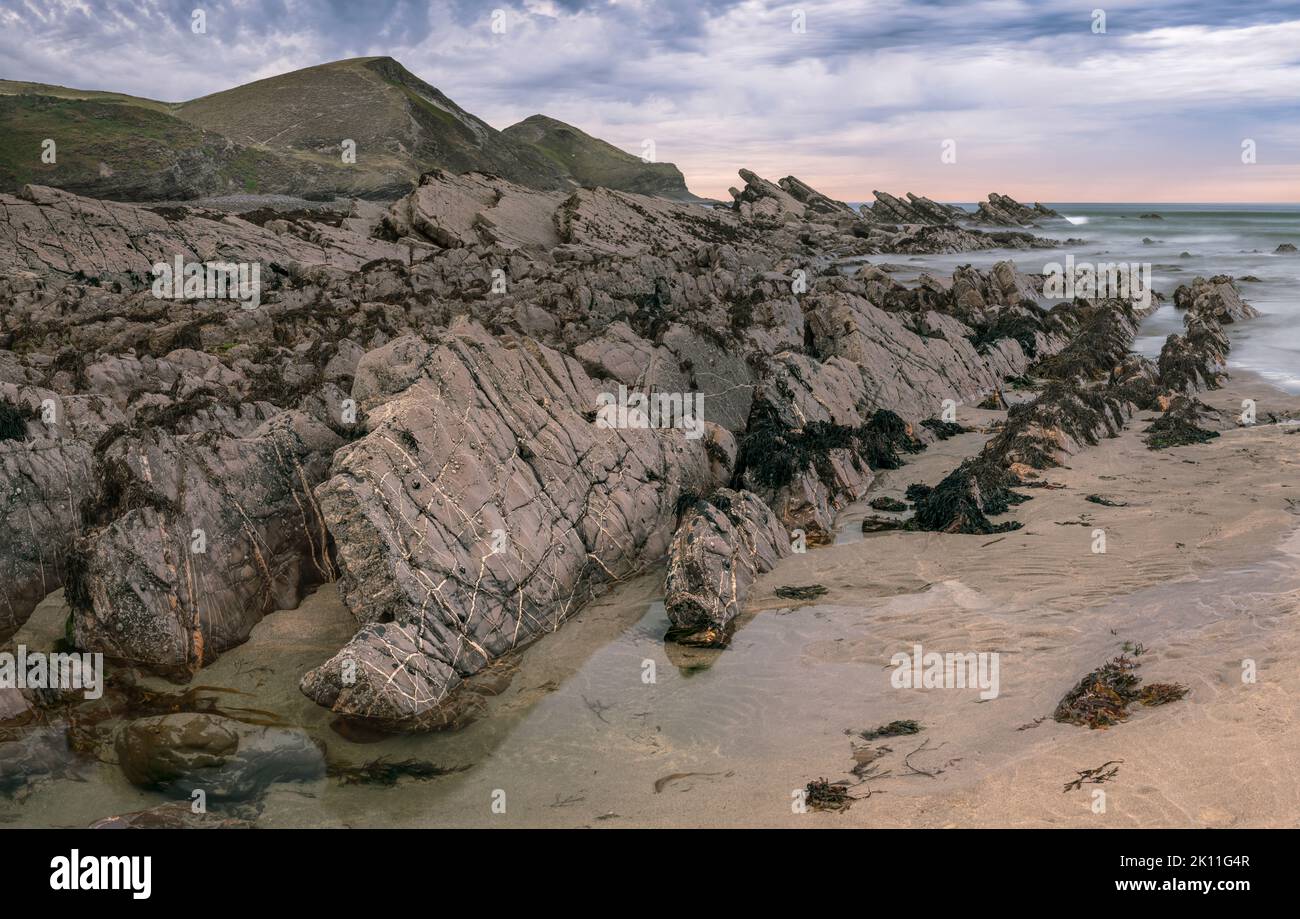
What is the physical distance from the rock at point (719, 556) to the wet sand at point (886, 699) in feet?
0.96

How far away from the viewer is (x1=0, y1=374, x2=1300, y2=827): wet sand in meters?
6.76

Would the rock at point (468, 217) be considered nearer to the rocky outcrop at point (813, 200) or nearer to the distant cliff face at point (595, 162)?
the rocky outcrop at point (813, 200)

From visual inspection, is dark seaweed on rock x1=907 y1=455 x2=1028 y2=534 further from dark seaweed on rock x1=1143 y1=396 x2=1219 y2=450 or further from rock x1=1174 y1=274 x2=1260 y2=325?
rock x1=1174 y1=274 x2=1260 y2=325

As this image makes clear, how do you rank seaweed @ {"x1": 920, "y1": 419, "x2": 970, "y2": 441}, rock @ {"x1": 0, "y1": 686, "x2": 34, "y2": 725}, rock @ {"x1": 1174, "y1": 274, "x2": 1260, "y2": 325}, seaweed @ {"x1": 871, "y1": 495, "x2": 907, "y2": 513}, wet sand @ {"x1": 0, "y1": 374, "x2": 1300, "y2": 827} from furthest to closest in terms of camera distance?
rock @ {"x1": 1174, "y1": 274, "x2": 1260, "y2": 325}
seaweed @ {"x1": 920, "y1": 419, "x2": 970, "y2": 441}
seaweed @ {"x1": 871, "y1": 495, "x2": 907, "y2": 513}
rock @ {"x1": 0, "y1": 686, "x2": 34, "y2": 725}
wet sand @ {"x1": 0, "y1": 374, "x2": 1300, "y2": 827}

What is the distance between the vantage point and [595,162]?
180 meters

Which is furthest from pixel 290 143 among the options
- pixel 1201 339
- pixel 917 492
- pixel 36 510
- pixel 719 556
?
pixel 719 556

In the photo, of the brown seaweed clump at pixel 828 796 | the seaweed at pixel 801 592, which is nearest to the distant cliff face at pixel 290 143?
the seaweed at pixel 801 592

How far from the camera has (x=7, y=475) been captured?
10.5 metres

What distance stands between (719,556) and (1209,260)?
215ft

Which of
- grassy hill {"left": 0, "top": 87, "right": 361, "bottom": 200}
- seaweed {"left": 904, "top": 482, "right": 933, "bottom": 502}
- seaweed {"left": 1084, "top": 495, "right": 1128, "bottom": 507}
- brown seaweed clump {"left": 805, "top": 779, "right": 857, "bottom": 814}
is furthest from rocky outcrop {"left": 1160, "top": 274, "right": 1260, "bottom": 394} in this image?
grassy hill {"left": 0, "top": 87, "right": 361, "bottom": 200}

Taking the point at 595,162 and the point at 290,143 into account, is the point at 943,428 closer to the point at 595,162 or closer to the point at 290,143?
the point at 290,143

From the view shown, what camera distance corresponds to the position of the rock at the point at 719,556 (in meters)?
10.2

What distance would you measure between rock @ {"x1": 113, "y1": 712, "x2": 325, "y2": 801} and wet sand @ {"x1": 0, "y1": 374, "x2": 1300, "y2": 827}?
0.56ft

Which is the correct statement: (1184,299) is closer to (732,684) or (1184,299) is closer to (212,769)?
(732,684)
